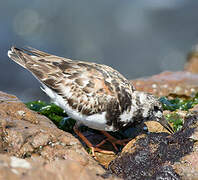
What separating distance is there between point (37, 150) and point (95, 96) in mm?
2034

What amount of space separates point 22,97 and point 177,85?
7.86m

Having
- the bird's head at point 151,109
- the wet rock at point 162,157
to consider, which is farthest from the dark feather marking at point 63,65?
the wet rock at point 162,157

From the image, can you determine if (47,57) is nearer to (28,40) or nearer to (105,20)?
(28,40)

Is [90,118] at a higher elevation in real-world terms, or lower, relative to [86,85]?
lower

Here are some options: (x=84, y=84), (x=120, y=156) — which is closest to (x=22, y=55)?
(x=84, y=84)

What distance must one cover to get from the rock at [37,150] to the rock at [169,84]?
6.29 metres

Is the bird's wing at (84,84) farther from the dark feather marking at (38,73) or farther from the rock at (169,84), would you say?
the rock at (169,84)

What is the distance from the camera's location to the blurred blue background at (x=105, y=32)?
19.3 m

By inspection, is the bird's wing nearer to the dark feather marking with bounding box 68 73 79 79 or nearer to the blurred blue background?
the dark feather marking with bounding box 68 73 79 79

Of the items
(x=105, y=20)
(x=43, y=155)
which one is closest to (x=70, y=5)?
(x=105, y=20)

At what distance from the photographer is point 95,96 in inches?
280

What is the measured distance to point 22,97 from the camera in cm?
1656

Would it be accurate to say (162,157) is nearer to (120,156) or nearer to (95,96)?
(120,156)

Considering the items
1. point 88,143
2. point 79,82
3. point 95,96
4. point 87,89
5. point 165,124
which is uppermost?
point 79,82
